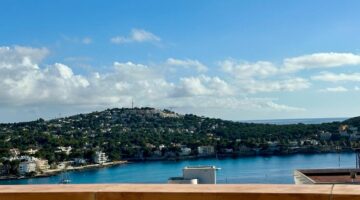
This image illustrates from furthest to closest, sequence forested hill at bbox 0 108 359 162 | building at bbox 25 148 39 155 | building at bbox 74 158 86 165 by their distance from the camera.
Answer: forested hill at bbox 0 108 359 162 < building at bbox 25 148 39 155 < building at bbox 74 158 86 165

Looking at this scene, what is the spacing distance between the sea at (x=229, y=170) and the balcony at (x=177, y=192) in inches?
1554

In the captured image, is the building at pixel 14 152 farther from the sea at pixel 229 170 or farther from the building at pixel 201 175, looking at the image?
the building at pixel 201 175

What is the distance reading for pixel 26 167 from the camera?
5584 centimetres

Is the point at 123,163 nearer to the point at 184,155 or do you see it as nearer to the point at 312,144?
the point at 184,155

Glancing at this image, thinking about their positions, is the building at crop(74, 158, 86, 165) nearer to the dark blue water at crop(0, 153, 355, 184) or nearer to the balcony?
the dark blue water at crop(0, 153, 355, 184)

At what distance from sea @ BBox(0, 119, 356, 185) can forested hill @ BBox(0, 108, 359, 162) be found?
21.7 ft

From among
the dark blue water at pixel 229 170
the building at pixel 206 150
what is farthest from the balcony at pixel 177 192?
the building at pixel 206 150

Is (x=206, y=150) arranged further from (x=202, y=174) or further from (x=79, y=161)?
(x=202, y=174)

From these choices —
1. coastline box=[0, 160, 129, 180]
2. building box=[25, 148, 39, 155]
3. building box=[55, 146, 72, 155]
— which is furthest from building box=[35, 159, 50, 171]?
Answer: building box=[55, 146, 72, 155]

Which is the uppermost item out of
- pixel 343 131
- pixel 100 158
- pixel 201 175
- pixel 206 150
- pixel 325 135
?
pixel 343 131

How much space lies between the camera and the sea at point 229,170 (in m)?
47.1

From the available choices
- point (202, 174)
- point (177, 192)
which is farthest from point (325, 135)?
point (177, 192)

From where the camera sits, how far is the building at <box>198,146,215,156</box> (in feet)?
246

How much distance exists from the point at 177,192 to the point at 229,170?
55162 mm
